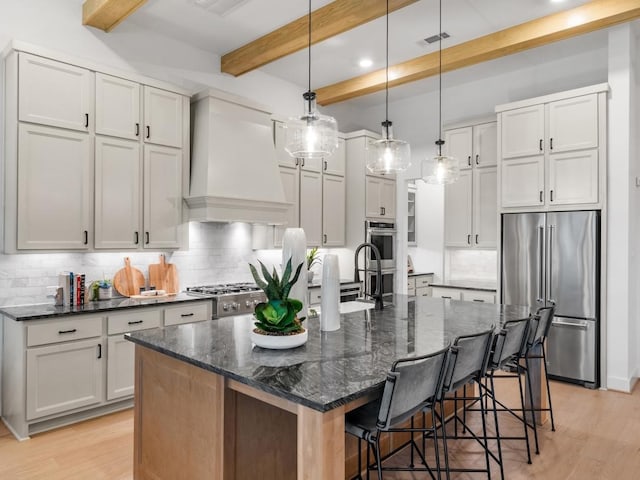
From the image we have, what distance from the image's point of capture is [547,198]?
4609 mm

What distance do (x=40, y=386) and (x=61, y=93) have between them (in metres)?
2.24

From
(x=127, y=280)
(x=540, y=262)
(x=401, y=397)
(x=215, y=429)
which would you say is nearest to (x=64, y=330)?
(x=127, y=280)

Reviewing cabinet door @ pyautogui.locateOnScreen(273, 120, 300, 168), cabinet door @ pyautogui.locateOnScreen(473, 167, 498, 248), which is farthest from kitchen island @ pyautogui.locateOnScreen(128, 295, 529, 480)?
cabinet door @ pyautogui.locateOnScreen(473, 167, 498, 248)

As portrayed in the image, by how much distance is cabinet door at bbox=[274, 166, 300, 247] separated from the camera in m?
5.21

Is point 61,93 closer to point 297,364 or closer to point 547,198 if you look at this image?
point 297,364

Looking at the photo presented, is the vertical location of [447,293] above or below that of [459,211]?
below

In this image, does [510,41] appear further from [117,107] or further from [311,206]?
[117,107]

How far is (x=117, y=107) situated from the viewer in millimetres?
3824

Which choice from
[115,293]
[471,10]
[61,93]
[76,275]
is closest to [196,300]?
[115,293]

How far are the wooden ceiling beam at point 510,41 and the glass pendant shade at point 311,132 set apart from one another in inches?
96.9

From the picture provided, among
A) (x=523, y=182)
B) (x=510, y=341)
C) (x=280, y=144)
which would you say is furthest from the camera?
(x=280, y=144)

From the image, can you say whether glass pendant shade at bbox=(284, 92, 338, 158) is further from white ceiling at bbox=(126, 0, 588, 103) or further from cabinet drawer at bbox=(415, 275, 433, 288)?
cabinet drawer at bbox=(415, 275, 433, 288)

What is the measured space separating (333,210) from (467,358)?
12.8 feet

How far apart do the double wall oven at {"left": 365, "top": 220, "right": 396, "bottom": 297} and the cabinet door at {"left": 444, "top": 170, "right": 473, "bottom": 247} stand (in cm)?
85
